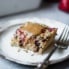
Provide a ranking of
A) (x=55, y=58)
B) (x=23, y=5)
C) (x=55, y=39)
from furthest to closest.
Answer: (x=23, y=5) → (x=55, y=39) → (x=55, y=58)

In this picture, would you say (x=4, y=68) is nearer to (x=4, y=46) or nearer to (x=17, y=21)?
(x=4, y=46)

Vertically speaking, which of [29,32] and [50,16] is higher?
[29,32]

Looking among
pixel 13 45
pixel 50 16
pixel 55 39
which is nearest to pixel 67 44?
pixel 55 39

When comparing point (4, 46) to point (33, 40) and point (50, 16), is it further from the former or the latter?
point (50, 16)

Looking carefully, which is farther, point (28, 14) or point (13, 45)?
point (28, 14)

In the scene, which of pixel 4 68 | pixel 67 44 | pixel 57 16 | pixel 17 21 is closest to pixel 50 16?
pixel 57 16

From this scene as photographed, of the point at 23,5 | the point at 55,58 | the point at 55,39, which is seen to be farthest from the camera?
the point at 23,5
